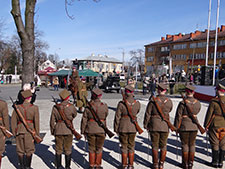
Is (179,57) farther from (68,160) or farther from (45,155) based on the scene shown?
(68,160)

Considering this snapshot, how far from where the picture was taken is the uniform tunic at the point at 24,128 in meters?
4.66

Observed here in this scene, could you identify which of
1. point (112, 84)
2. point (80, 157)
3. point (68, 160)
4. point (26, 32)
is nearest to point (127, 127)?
point (68, 160)

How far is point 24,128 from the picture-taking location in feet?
15.3

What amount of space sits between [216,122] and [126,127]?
1.99 m

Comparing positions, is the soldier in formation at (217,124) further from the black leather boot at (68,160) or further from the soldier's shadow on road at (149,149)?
the black leather boot at (68,160)

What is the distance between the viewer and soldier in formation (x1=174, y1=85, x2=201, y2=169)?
5.18 metres

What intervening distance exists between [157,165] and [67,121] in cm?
209

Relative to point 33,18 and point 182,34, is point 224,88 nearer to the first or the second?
point 33,18

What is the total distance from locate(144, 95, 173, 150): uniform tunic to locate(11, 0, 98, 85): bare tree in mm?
4179

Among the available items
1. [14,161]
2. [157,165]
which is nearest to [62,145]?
[14,161]

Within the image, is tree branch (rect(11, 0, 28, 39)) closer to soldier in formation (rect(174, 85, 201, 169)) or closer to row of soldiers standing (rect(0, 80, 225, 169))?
row of soldiers standing (rect(0, 80, 225, 169))

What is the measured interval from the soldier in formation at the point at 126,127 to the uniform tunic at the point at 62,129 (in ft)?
3.14

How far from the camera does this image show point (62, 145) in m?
5.05

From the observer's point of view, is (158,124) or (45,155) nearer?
(158,124)
